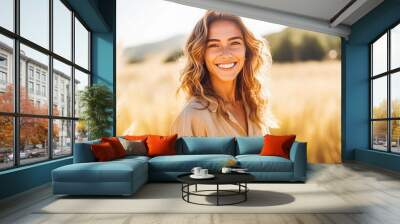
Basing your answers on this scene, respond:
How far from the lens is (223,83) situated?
8.81 m

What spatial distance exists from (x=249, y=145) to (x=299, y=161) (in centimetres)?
114

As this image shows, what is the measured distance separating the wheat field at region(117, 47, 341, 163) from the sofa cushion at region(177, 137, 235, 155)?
6.02 ft

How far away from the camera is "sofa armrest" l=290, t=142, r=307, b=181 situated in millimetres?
6051

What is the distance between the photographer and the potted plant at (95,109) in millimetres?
7664

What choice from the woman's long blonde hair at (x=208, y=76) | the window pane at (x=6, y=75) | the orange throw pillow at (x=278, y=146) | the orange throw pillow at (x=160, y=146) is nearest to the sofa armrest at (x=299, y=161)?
the orange throw pillow at (x=278, y=146)

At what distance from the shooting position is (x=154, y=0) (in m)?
9.03

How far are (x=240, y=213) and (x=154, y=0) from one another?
6.41m

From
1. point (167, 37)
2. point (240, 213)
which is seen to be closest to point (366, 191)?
point (240, 213)

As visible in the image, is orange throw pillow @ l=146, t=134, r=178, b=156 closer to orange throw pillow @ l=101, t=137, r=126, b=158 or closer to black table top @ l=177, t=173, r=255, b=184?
orange throw pillow @ l=101, t=137, r=126, b=158

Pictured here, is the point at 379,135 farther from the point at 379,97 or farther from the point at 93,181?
the point at 93,181

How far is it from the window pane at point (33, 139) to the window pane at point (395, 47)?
22.6ft

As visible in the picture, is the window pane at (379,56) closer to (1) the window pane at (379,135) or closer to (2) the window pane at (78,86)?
(1) the window pane at (379,135)

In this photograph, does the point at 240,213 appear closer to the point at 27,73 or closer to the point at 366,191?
the point at 366,191

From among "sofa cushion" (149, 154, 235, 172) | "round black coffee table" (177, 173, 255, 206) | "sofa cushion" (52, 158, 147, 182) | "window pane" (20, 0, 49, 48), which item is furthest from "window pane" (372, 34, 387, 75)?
"window pane" (20, 0, 49, 48)
